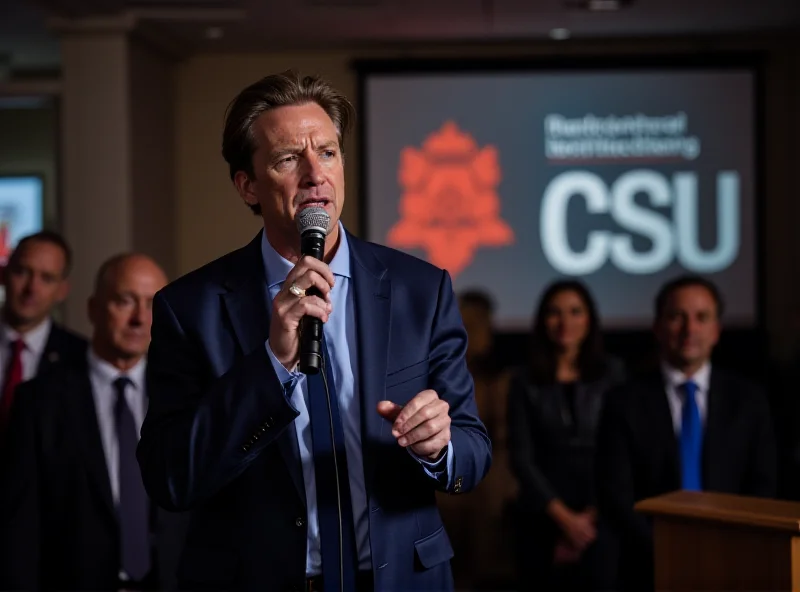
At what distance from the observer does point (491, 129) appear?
24.6ft

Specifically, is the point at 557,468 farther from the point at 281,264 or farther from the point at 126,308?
the point at 281,264

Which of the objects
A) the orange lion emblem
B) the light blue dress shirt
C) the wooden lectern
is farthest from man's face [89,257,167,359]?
the orange lion emblem

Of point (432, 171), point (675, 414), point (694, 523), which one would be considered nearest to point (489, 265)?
point (432, 171)

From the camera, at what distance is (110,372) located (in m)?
2.95

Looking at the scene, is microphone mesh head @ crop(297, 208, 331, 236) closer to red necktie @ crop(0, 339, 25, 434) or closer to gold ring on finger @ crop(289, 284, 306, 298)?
gold ring on finger @ crop(289, 284, 306, 298)

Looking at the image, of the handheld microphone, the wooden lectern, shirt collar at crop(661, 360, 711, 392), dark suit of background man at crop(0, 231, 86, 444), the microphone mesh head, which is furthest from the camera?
dark suit of background man at crop(0, 231, 86, 444)

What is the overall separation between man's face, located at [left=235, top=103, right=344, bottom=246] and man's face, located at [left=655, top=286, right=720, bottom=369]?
70.8 inches

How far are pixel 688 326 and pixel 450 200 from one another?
4455 millimetres

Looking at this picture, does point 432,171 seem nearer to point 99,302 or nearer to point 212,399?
point 99,302

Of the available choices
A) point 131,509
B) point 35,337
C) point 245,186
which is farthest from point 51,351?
point 245,186

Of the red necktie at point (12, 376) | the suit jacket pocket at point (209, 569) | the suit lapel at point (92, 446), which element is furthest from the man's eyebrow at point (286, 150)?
the red necktie at point (12, 376)

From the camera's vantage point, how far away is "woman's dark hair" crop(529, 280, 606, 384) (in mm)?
4105

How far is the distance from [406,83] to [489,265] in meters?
1.47

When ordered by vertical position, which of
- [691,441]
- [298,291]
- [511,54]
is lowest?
[691,441]
